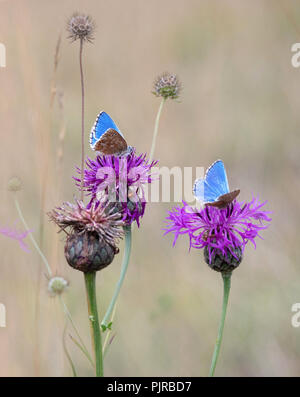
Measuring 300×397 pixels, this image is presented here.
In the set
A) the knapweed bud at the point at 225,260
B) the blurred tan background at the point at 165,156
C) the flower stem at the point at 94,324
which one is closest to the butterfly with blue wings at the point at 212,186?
the knapweed bud at the point at 225,260

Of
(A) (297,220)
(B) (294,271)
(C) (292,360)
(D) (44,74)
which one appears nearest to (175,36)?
(D) (44,74)

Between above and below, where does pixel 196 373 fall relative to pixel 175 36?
below

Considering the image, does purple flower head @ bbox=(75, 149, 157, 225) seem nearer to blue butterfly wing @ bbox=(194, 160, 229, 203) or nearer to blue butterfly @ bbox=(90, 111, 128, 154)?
blue butterfly @ bbox=(90, 111, 128, 154)

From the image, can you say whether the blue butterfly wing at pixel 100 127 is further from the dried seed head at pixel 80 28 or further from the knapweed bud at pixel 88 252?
the knapweed bud at pixel 88 252

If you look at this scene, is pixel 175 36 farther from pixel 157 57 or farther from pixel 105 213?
pixel 105 213

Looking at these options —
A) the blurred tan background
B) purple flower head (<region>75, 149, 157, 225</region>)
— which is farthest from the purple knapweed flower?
the blurred tan background

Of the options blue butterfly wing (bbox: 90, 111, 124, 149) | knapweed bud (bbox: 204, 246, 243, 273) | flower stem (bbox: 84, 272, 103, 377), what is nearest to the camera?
flower stem (bbox: 84, 272, 103, 377)

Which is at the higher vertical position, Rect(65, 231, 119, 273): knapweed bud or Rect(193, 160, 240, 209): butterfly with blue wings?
Rect(193, 160, 240, 209): butterfly with blue wings
